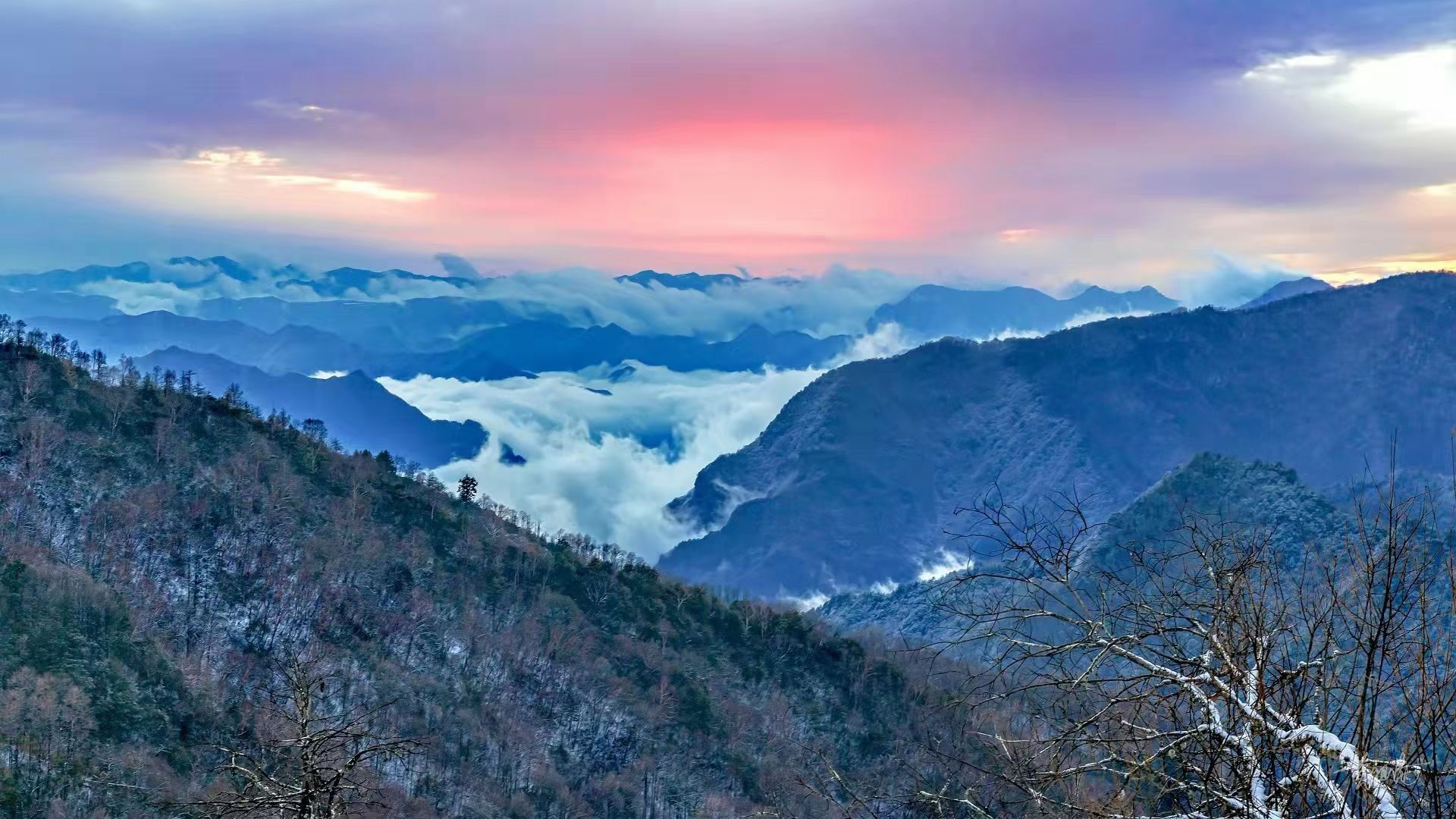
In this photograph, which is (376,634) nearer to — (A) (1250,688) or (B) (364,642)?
(B) (364,642)

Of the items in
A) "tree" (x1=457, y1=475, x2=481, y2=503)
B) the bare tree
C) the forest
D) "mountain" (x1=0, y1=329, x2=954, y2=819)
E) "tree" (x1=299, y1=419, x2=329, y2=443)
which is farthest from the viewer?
"tree" (x1=457, y1=475, x2=481, y2=503)

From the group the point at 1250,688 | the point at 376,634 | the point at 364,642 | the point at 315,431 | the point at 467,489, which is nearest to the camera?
the point at 1250,688

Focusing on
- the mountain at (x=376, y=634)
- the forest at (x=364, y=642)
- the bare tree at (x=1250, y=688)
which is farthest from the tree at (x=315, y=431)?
the bare tree at (x=1250, y=688)

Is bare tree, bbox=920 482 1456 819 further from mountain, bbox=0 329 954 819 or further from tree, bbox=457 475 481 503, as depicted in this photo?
tree, bbox=457 475 481 503

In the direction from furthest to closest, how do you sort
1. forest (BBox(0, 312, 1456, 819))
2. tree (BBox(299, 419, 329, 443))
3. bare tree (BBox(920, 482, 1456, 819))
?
tree (BBox(299, 419, 329, 443))
forest (BBox(0, 312, 1456, 819))
bare tree (BBox(920, 482, 1456, 819))

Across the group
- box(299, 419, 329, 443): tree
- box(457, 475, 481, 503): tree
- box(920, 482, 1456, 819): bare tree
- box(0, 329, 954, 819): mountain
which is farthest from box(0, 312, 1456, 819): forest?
box(920, 482, 1456, 819): bare tree

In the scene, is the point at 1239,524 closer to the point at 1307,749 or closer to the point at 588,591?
the point at 1307,749

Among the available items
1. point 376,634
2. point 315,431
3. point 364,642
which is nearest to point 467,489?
point 315,431

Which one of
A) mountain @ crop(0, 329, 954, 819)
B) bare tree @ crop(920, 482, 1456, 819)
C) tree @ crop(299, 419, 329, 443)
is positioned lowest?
mountain @ crop(0, 329, 954, 819)
